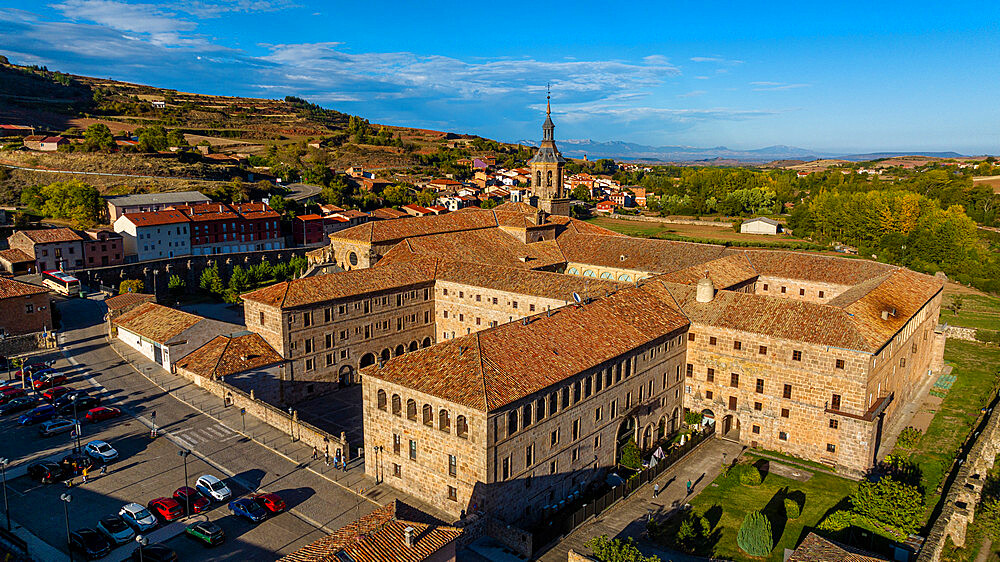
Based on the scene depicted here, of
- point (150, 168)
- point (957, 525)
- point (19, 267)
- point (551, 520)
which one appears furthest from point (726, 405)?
point (150, 168)

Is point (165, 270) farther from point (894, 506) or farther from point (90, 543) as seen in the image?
point (894, 506)

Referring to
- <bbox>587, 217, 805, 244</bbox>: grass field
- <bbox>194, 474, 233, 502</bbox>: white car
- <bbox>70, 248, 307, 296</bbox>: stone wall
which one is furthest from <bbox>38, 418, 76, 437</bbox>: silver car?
<bbox>587, 217, 805, 244</bbox>: grass field

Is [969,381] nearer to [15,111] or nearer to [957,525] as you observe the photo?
[957,525]

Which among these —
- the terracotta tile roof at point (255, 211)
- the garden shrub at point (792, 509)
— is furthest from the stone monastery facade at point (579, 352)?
the terracotta tile roof at point (255, 211)

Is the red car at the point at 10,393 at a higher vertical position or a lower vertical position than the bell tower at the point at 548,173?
lower

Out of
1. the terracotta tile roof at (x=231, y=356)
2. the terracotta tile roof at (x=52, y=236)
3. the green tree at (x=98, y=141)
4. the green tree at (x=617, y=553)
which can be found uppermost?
the green tree at (x=98, y=141)

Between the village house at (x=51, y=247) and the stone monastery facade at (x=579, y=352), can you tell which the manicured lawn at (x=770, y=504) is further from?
the village house at (x=51, y=247)

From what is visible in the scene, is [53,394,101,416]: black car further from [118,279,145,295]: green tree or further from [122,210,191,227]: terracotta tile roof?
[122,210,191,227]: terracotta tile roof
